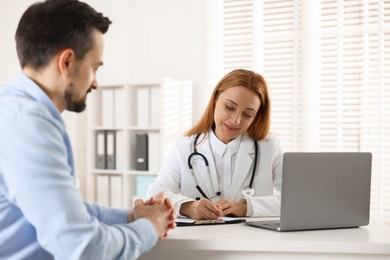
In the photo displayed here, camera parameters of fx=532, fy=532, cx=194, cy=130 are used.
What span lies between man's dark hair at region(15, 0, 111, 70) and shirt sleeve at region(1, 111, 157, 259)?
18cm

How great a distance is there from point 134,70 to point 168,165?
2.14 m

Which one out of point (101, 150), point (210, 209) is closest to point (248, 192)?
point (210, 209)

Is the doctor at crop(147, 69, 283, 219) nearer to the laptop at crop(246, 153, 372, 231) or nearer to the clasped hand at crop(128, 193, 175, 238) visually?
the laptop at crop(246, 153, 372, 231)

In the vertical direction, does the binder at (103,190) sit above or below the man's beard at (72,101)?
below

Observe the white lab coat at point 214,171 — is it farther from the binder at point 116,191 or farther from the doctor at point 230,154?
the binder at point 116,191

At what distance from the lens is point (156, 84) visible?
403 cm

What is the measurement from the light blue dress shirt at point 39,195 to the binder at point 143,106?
9.20ft

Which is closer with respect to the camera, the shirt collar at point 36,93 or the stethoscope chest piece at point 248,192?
the shirt collar at point 36,93

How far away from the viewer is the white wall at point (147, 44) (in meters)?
4.29

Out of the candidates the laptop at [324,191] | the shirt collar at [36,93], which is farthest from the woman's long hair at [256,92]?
the shirt collar at [36,93]

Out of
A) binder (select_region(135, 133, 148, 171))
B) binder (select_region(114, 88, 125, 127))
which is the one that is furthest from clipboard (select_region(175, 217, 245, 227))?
binder (select_region(114, 88, 125, 127))

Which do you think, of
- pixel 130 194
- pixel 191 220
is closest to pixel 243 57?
pixel 130 194

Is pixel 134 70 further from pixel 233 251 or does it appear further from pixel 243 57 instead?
pixel 233 251

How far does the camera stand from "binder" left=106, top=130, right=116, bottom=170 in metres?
4.17
